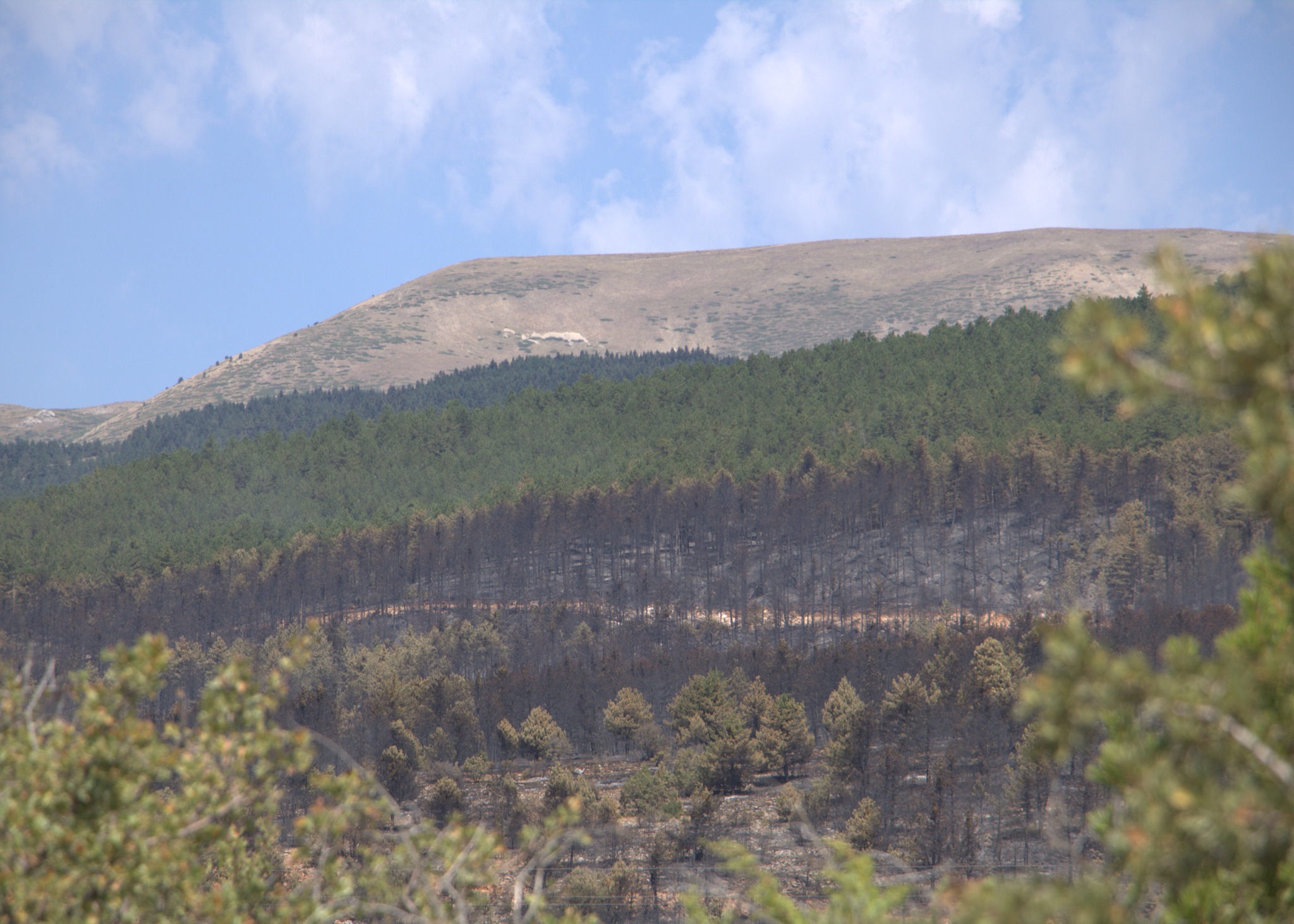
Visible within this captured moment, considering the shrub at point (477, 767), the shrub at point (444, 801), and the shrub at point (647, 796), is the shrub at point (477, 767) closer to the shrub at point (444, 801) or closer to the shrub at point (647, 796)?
the shrub at point (444, 801)

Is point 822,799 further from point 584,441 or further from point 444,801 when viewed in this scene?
point 584,441

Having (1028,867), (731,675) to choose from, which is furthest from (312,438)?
(1028,867)

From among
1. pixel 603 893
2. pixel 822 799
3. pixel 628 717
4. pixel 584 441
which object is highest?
pixel 584 441

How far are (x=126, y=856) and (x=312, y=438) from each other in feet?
596

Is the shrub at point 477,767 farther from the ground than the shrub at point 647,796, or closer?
closer

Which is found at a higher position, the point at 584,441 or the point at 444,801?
the point at 584,441

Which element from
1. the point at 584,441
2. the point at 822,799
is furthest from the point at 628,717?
the point at 584,441

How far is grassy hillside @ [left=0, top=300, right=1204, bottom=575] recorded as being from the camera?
13450 centimetres

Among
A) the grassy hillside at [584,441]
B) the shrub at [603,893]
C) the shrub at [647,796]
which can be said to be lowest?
the shrub at [603,893]

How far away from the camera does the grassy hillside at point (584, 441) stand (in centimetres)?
13450

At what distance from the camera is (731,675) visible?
86812 mm

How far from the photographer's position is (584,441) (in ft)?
544

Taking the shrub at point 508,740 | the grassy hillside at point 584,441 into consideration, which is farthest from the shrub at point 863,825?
the grassy hillside at point 584,441

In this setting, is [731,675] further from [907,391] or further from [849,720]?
[907,391]
